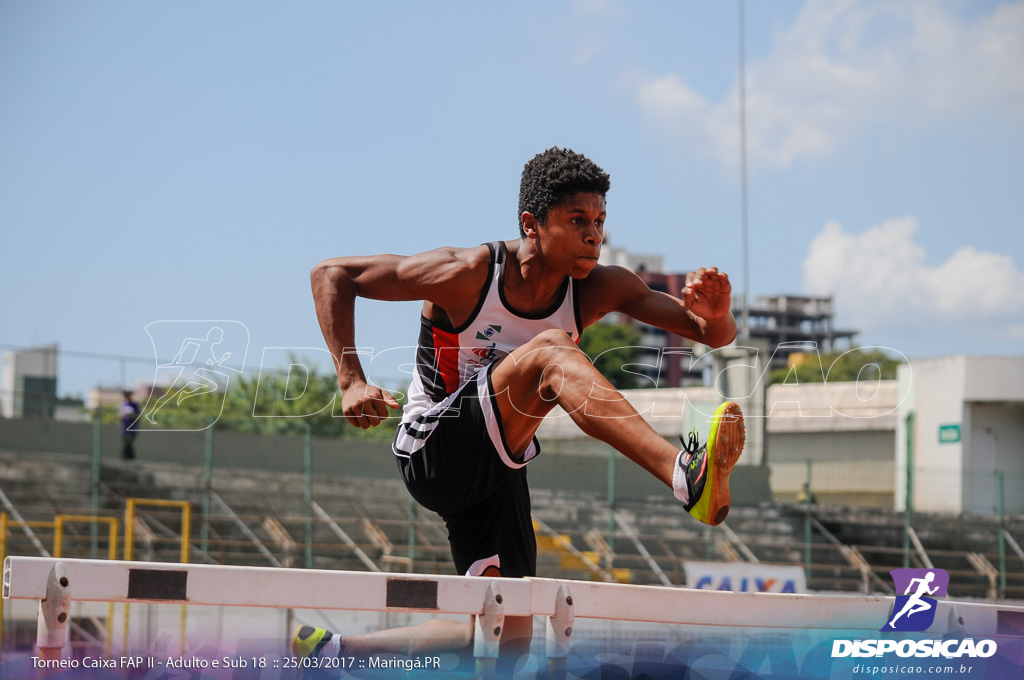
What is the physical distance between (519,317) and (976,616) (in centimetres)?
188

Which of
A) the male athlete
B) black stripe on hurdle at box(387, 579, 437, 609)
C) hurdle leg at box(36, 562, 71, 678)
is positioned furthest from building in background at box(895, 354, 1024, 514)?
hurdle leg at box(36, 562, 71, 678)

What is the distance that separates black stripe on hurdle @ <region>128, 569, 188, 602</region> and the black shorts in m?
1.16

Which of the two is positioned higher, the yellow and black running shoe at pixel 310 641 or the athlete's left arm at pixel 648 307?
the athlete's left arm at pixel 648 307

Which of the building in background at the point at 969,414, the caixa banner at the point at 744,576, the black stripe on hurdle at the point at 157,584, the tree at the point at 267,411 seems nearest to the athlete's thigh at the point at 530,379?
the black stripe on hurdle at the point at 157,584

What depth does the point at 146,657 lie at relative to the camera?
110 inches

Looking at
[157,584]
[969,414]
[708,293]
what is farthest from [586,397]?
[969,414]

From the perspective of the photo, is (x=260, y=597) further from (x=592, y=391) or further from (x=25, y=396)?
(x=25, y=396)

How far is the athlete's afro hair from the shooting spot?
3.66 m

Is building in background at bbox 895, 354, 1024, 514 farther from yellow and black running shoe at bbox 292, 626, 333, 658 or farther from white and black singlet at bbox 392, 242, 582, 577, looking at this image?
yellow and black running shoe at bbox 292, 626, 333, 658

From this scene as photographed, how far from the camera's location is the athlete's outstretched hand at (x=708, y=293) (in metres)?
3.56

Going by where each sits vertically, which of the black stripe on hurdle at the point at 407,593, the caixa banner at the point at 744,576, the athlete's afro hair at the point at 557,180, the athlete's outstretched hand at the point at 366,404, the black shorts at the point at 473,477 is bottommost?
the caixa banner at the point at 744,576

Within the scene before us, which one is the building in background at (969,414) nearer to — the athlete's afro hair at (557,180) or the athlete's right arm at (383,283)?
the athlete's afro hair at (557,180)

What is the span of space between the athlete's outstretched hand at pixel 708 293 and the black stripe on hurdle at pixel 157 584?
1.86m

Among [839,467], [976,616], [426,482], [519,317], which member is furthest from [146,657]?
[839,467]
